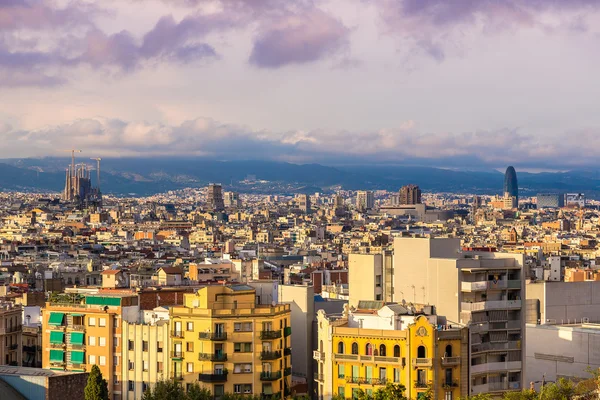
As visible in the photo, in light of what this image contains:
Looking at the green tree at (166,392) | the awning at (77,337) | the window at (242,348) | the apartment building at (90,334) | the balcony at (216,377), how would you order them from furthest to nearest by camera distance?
the awning at (77,337) → the apartment building at (90,334) → the window at (242,348) → the balcony at (216,377) → the green tree at (166,392)

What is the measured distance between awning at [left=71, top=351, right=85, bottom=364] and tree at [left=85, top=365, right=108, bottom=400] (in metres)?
3.58

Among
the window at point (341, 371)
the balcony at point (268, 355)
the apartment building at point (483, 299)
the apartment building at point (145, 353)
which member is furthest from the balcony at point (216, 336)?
the apartment building at point (483, 299)

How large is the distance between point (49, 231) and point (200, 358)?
156120mm

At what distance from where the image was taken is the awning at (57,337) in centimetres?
4594

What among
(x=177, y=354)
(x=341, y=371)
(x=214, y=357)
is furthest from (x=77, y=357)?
(x=341, y=371)

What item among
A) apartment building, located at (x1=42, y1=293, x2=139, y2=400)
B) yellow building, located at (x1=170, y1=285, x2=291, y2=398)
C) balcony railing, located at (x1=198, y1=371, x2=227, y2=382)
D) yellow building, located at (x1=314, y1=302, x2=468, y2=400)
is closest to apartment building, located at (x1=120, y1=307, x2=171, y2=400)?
apartment building, located at (x1=42, y1=293, x2=139, y2=400)

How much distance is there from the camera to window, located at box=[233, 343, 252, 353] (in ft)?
137

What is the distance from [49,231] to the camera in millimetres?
194875

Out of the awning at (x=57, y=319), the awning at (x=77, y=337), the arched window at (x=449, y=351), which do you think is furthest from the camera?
the awning at (x=57, y=319)

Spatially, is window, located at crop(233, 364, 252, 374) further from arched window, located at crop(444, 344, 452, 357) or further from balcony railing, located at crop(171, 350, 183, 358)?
arched window, located at crop(444, 344, 452, 357)

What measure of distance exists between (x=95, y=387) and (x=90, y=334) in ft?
15.5

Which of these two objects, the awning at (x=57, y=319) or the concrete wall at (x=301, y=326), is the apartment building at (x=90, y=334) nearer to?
the awning at (x=57, y=319)

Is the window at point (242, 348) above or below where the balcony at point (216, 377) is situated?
above

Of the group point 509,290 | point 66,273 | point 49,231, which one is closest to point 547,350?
point 509,290
